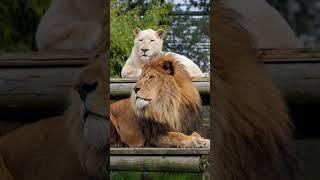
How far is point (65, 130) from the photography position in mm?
1963

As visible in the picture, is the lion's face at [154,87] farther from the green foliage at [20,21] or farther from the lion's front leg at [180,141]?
the green foliage at [20,21]

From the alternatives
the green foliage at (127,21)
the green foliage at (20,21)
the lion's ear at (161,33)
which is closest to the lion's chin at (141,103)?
the green foliage at (127,21)

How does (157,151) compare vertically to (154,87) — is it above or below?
below

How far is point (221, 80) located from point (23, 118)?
70 cm

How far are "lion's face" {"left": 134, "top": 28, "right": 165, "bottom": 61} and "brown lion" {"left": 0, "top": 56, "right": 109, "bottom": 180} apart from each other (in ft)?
0.62

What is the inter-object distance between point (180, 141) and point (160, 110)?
5.6 inches

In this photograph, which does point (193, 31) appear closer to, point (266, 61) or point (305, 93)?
point (266, 61)

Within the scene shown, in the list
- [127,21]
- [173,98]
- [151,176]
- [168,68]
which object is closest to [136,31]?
[127,21]

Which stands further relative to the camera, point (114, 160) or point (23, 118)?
point (114, 160)


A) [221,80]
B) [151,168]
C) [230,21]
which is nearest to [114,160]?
[151,168]

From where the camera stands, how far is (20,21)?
6.40 feet

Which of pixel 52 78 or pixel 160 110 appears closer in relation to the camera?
pixel 52 78

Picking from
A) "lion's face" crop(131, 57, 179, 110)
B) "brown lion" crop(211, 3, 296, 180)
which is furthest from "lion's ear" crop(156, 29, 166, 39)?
"brown lion" crop(211, 3, 296, 180)

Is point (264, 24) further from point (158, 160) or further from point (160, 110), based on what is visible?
point (158, 160)
